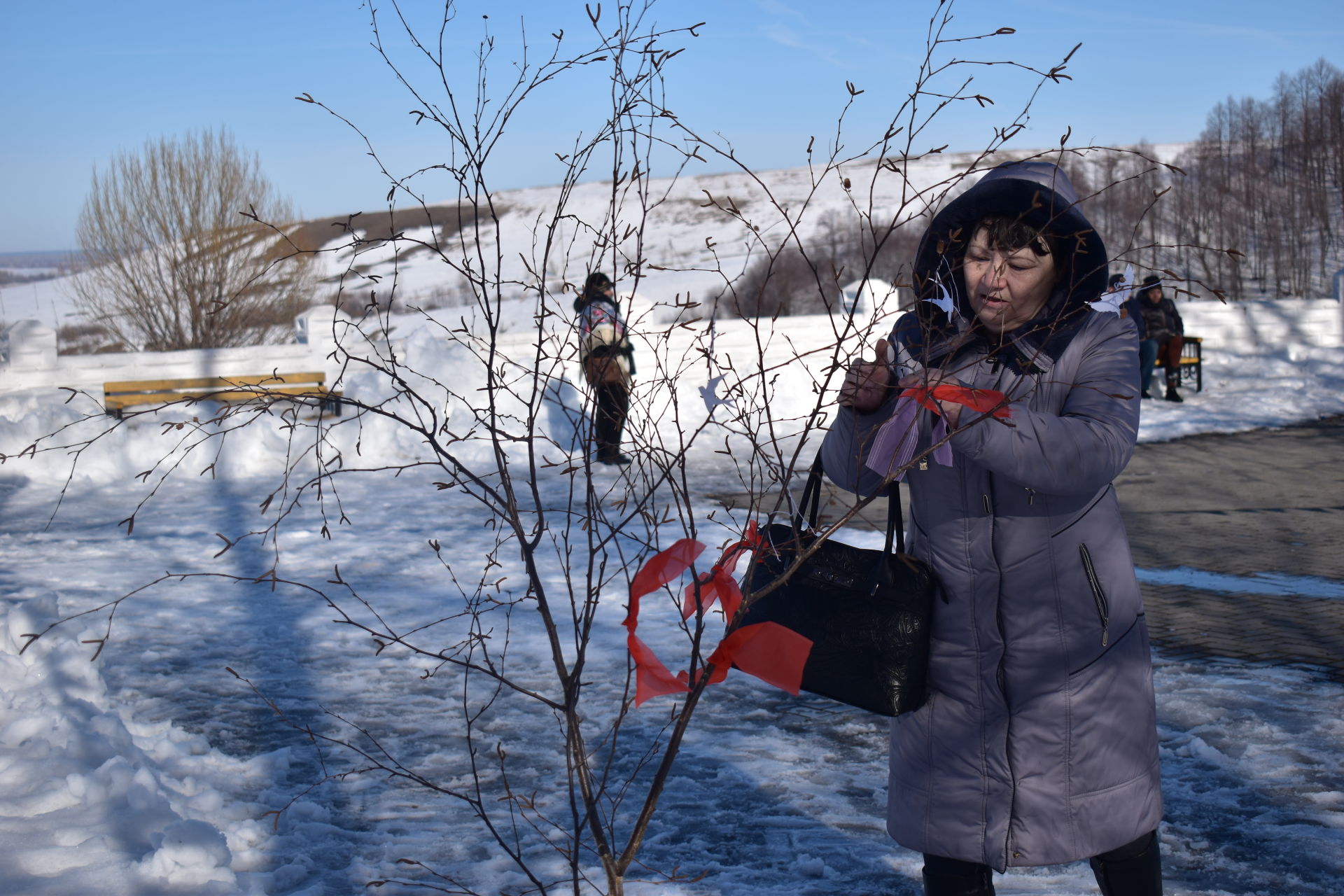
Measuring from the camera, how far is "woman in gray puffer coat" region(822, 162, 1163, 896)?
6.85ft

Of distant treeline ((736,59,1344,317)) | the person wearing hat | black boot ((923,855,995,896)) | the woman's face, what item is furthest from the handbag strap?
distant treeline ((736,59,1344,317))

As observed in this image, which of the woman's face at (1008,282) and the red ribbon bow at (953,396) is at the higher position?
the woman's face at (1008,282)

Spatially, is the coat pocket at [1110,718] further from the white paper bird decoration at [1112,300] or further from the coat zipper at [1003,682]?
the white paper bird decoration at [1112,300]

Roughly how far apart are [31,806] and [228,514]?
6.07 meters

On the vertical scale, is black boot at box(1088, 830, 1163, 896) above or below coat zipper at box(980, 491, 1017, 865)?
below

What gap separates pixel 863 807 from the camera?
3.54m

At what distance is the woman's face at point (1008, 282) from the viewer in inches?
82.6

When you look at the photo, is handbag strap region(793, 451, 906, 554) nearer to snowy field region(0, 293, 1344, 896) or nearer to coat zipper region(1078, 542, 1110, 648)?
coat zipper region(1078, 542, 1110, 648)

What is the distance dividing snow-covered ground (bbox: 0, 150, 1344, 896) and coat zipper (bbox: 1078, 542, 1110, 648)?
602 millimetres

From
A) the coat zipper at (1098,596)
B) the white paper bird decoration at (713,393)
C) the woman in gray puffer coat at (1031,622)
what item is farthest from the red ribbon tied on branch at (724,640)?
the coat zipper at (1098,596)

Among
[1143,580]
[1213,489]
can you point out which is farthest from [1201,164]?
[1143,580]

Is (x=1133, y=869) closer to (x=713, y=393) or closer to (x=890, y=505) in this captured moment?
(x=890, y=505)

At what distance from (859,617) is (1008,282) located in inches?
27.2

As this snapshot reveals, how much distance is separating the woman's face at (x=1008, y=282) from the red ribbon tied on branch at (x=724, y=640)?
0.69 metres
